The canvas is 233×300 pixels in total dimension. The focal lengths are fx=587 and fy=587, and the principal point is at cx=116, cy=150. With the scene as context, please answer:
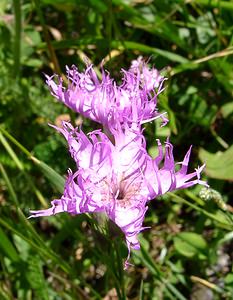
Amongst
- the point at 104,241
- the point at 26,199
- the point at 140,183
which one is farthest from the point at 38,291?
the point at 140,183

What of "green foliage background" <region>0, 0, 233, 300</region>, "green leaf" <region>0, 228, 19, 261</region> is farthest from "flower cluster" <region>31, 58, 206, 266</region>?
"green leaf" <region>0, 228, 19, 261</region>

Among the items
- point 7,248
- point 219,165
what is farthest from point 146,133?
point 7,248

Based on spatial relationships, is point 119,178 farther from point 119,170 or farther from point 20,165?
point 20,165

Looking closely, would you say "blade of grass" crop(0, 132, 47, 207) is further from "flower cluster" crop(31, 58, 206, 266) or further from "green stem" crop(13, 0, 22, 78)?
"flower cluster" crop(31, 58, 206, 266)

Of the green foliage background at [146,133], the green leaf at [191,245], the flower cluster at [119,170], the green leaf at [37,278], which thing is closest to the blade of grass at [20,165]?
the green foliage background at [146,133]

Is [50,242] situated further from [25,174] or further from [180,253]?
[180,253]

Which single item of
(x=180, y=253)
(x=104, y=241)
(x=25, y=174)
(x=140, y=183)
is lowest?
(x=180, y=253)

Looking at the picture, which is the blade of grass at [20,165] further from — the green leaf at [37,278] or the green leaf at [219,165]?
the green leaf at [219,165]
